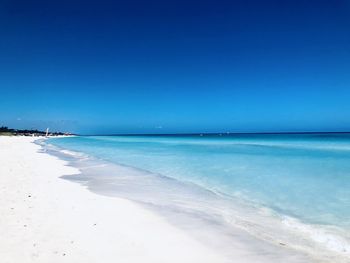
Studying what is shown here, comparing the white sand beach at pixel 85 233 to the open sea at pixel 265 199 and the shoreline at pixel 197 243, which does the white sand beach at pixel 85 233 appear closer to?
the shoreline at pixel 197 243

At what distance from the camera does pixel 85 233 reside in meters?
4.69

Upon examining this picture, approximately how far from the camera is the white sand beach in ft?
12.9

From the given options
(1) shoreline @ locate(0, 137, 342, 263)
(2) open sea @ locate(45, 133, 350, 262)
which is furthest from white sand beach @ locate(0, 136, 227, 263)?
(2) open sea @ locate(45, 133, 350, 262)

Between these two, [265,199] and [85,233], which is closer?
[85,233]

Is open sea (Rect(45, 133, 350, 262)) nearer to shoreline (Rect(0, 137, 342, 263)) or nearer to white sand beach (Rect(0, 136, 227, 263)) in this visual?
shoreline (Rect(0, 137, 342, 263))

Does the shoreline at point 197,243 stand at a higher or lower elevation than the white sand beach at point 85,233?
lower

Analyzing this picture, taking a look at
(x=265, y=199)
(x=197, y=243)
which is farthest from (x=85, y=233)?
(x=265, y=199)

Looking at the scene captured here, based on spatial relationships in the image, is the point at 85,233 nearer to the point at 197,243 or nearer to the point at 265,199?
the point at 197,243

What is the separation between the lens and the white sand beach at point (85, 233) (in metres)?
3.92

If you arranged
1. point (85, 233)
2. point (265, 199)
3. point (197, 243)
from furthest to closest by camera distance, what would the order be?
point (265, 199) → point (85, 233) → point (197, 243)

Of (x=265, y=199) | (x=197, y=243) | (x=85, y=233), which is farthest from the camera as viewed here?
(x=265, y=199)

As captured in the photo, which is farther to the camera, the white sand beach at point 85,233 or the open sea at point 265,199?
the open sea at point 265,199

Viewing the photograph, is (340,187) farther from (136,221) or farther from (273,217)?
(136,221)

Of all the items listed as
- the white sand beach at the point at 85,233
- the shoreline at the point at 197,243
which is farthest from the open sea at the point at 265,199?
the white sand beach at the point at 85,233
